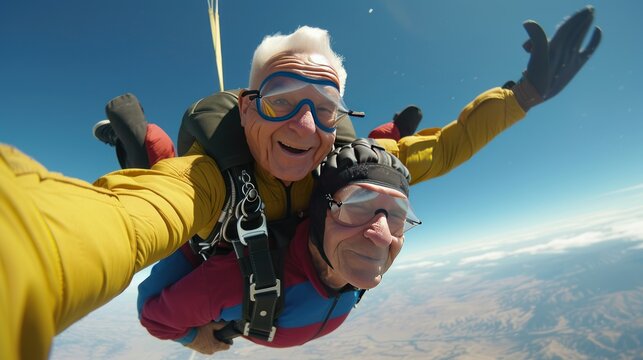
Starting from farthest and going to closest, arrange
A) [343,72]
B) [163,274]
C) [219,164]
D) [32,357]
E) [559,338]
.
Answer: [559,338], [163,274], [343,72], [219,164], [32,357]

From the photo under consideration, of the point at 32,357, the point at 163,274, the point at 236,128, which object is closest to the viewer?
the point at 32,357

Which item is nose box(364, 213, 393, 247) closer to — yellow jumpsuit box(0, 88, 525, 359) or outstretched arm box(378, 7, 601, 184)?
outstretched arm box(378, 7, 601, 184)

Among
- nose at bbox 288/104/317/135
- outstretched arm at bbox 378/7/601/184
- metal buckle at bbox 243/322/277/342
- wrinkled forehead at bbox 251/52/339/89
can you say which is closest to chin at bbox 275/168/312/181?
nose at bbox 288/104/317/135

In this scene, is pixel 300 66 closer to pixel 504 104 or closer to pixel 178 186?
pixel 178 186

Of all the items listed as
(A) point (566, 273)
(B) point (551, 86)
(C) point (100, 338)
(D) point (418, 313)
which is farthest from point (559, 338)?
(C) point (100, 338)

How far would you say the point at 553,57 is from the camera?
2.37 metres

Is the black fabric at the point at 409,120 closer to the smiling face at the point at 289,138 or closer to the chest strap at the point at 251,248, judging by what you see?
the smiling face at the point at 289,138

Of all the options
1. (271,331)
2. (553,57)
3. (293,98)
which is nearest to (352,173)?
(293,98)

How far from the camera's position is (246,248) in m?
1.71

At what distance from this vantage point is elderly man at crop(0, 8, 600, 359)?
38cm

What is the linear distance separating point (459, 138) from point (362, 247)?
1.22 metres

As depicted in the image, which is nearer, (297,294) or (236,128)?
(236,128)

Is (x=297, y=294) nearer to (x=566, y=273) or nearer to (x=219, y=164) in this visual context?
(x=219, y=164)

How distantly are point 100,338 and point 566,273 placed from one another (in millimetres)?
218246
